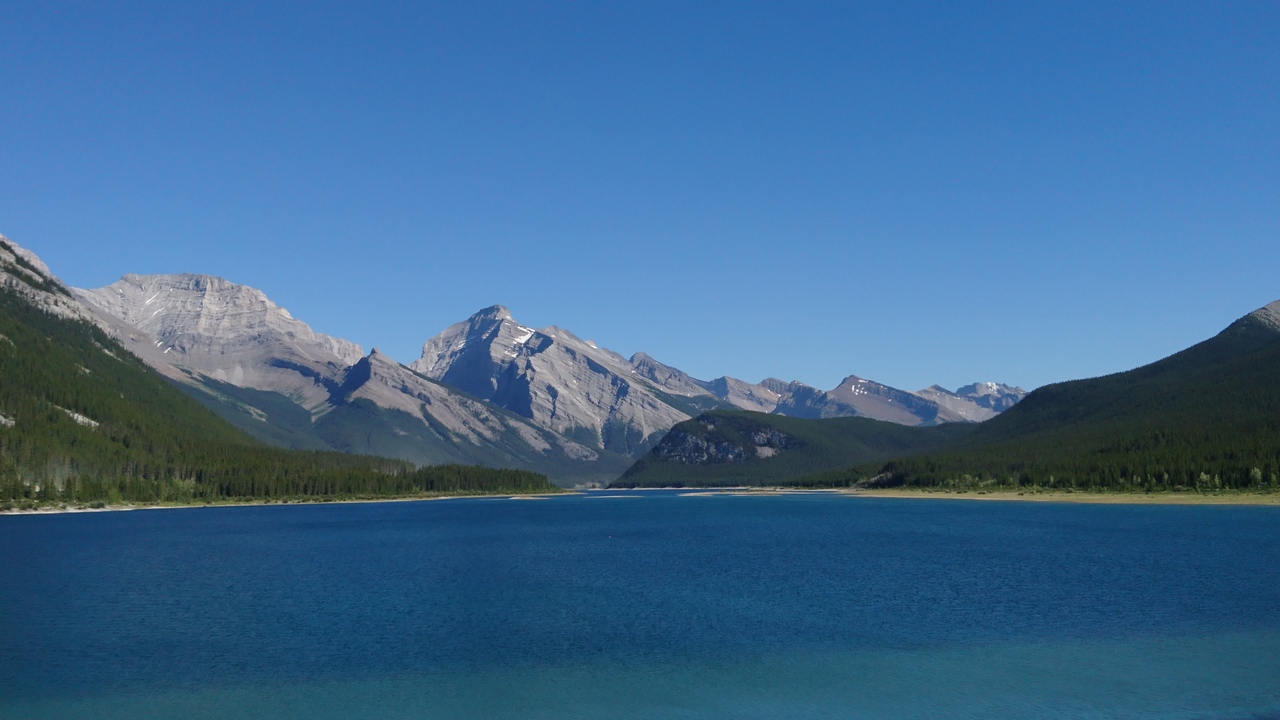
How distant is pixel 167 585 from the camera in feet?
268

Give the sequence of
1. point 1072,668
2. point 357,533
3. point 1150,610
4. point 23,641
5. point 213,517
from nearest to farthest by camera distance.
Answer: point 1072,668 → point 23,641 → point 1150,610 → point 357,533 → point 213,517

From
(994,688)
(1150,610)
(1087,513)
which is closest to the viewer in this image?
(994,688)

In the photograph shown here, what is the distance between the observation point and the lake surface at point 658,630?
137ft

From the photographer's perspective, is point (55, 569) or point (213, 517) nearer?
point (55, 569)

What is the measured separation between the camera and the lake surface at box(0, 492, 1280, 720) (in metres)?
41.6

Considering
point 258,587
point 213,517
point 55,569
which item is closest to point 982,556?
point 258,587

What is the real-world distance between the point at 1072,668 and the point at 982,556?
53.9 meters

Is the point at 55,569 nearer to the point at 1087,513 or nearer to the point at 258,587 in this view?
the point at 258,587

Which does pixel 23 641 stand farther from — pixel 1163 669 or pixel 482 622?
pixel 1163 669

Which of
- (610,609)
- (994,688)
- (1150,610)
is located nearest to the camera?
(994,688)

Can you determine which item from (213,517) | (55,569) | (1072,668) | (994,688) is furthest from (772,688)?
(213,517)

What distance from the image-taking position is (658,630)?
58.2 metres

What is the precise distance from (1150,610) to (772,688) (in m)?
32.6

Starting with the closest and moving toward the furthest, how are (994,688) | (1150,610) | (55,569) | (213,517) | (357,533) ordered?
(994,688) < (1150,610) < (55,569) < (357,533) < (213,517)
